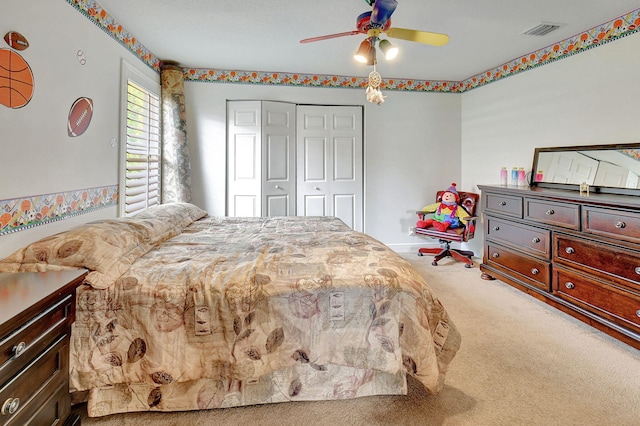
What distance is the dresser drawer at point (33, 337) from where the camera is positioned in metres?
0.97

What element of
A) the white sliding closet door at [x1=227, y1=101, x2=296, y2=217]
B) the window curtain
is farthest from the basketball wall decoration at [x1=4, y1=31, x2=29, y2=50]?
the white sliding closet door at [x1=227, y1=101, x2=296, y2=217]

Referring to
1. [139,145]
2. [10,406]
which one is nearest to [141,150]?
[139,145]

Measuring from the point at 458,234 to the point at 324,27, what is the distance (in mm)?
2831

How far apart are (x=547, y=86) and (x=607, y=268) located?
2.19 meters

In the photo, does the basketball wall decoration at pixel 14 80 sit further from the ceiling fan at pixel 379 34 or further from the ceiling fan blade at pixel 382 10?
the ceiling fan blade at pixel 382 10

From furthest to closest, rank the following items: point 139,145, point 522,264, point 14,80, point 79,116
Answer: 1. point 139,145
2. point 522,264
3. point 79,116
4. point 14,80

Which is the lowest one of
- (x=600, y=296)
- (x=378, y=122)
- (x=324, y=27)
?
(x=600, y=296)

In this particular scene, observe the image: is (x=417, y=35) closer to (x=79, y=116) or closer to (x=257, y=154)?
(x=79, y=116)

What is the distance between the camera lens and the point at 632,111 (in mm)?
2814

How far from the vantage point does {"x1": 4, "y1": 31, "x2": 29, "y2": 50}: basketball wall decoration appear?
170 cm

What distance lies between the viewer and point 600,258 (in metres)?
2.42

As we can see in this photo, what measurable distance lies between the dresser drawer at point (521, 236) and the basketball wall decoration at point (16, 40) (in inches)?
152

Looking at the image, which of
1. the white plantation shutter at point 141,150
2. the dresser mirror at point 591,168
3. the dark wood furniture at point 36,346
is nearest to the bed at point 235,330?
the dark wood furniture at point 36,346

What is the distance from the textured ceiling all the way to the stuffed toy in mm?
1666
